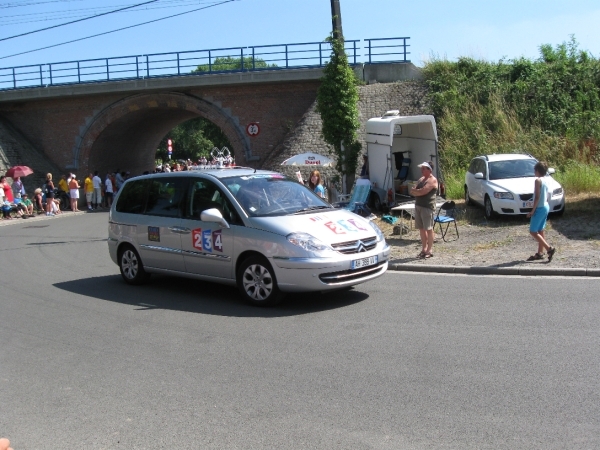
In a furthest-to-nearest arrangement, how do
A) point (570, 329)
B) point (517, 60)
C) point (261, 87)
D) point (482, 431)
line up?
point (261, 87) → point (517, 60) → point (570, 329) → point (482, 431)

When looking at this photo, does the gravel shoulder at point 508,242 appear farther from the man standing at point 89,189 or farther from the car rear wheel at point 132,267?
the man standing at point 89,189

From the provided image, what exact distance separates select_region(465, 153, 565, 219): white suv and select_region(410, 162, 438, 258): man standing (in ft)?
12.5

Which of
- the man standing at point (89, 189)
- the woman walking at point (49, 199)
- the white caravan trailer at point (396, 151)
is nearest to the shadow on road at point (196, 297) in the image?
the white caravan trailer at point (396, 151)

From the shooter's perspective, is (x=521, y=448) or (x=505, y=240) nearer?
(x=521, y=448)

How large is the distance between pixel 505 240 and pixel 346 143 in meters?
10.2

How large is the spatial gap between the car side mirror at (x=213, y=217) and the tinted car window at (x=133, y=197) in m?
2.07

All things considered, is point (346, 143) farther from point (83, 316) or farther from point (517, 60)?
point (83, 316)

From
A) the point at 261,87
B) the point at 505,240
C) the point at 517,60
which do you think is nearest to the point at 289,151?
the point at 261,87

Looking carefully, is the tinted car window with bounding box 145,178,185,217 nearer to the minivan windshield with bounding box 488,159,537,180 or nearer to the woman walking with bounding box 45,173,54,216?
the minivan windshield with bounding box 488,159,537,180

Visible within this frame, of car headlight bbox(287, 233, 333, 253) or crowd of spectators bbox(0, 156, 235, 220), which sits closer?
car headlight bbox(287, 233, 333, 253)

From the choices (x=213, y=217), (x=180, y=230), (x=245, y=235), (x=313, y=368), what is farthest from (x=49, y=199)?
(x=313, y=368)

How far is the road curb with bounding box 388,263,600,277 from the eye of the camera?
10.4 metres

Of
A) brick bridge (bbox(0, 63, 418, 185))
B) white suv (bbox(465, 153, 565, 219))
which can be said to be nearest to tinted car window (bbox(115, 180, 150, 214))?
white suv (bbox(465, 153, 565, 219))

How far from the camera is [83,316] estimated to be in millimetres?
8992
